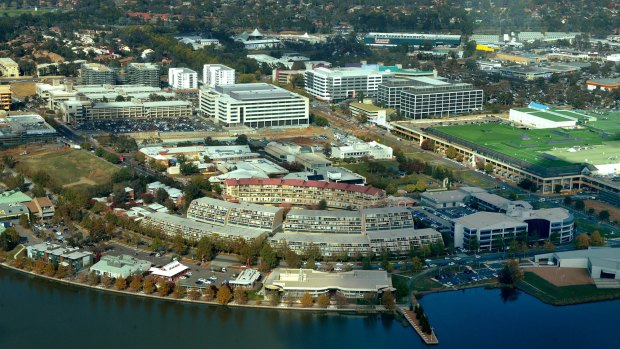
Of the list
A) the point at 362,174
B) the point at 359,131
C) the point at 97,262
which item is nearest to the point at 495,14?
the point at 359,131

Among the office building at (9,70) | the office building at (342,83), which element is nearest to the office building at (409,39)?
the office building at (342,83)

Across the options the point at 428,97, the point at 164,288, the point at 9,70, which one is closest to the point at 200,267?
the point at 164,288

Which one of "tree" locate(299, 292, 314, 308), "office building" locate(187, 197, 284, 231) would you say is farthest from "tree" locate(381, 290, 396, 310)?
"office building" locate(187, 197, 284, 231)

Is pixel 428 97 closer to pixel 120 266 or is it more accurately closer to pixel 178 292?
pixel 120 266

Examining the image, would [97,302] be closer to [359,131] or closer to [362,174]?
[362,174]

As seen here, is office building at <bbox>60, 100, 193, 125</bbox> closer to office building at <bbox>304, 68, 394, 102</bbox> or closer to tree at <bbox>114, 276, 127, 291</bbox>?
office building at <bbox>304, 68, 394, 102</bbox>
